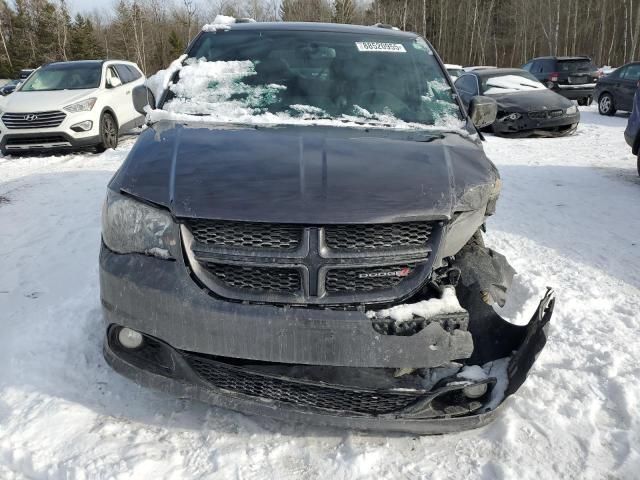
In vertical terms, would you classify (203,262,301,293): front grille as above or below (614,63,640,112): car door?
above

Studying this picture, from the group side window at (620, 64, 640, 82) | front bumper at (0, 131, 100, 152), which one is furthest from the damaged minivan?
side window at (620, 64, 640, 82)

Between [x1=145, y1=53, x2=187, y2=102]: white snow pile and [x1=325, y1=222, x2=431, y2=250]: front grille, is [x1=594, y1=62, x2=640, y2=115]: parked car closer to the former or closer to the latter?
[x1=145, y1=53, x2=187, y2=102]: white snow pile

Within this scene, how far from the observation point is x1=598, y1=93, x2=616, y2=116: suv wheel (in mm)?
15758

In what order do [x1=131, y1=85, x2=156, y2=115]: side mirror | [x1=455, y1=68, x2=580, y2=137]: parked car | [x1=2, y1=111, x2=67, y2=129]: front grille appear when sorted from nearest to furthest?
[x1=131, y1=85, x2=156, y2=115]: side mirror < [x1=2, y1=111, x2=67, y2=129]: front grille < [x1=455, y1=68, x2=580, y2=137]: parked car

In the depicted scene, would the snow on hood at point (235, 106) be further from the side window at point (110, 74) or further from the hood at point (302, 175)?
the side window at point (110, 74)

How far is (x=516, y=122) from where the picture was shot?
38.4 feet

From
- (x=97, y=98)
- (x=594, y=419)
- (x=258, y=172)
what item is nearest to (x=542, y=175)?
(x=594, y=419)

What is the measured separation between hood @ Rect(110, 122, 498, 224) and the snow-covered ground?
100 cm

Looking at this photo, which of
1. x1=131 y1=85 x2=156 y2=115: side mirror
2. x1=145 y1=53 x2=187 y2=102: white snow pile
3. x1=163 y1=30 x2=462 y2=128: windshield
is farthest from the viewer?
x1=131 y1=85 x2=156 y2=115: side mirror

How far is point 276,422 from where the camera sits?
253 centimetres

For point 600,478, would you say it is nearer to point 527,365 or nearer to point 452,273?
point 527,365

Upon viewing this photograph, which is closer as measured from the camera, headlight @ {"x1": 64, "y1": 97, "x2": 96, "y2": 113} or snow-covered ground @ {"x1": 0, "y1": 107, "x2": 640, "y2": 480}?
snow-covered ground @ {"x1": 0, "y1": 107, "x2": 640, "y2": 480}

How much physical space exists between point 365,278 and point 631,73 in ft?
54.2

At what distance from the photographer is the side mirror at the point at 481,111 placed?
3811 mm
